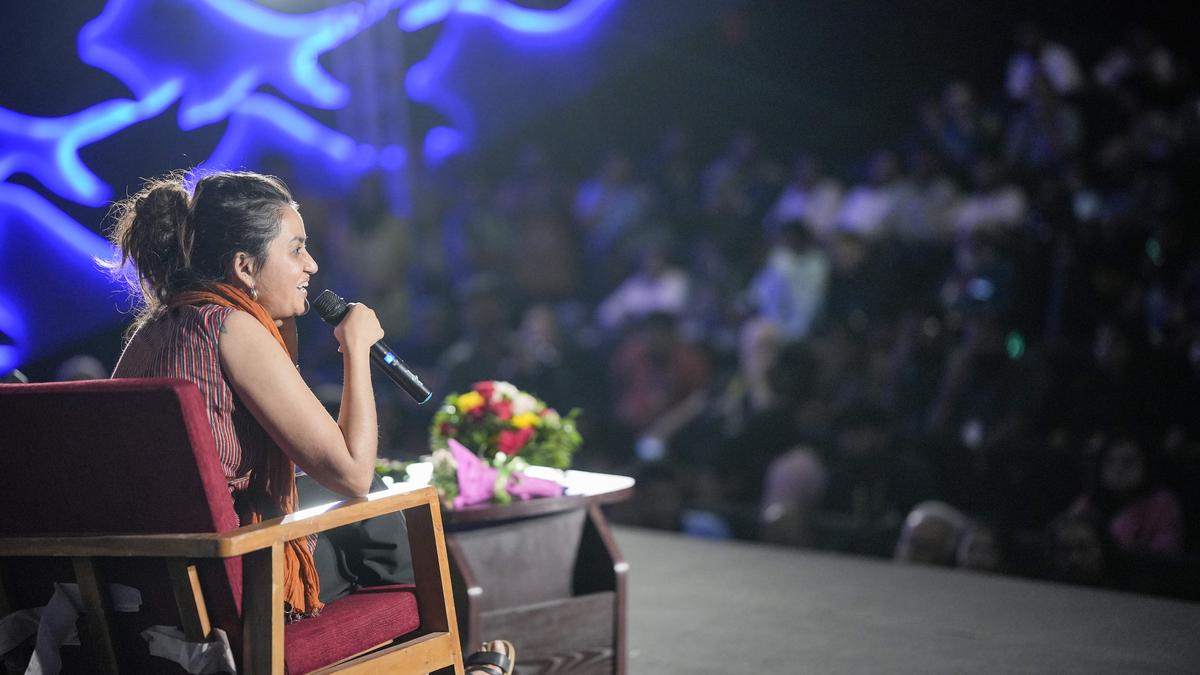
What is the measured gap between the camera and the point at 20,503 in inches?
76.6

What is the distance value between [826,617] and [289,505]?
227 cm

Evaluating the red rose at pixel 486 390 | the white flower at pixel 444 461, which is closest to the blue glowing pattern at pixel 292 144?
the red rose at pixel 486 390

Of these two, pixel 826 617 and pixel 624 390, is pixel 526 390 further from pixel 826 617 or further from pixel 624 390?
pixel 826 617

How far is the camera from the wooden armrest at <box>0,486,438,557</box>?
1.79 meters

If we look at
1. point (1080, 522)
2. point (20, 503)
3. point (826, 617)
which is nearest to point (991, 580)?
point (1080, 522)

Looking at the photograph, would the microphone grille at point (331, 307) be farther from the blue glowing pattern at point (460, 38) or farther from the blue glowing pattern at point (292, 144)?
the blue glowing pattern at point (460, 38)

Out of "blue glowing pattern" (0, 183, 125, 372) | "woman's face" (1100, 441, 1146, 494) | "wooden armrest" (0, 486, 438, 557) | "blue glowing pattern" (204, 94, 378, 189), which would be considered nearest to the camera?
"wooden armrest" (0, 486, 438, 557)

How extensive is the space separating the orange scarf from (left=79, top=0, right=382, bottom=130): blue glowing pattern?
4.37 m

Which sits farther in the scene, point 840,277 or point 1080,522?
point 840,277

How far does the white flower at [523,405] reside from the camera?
3.10m

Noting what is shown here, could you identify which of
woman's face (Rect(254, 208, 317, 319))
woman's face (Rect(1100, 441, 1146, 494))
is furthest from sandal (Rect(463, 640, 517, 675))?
woman's face (Rect(1100, 441, 1146, 494))

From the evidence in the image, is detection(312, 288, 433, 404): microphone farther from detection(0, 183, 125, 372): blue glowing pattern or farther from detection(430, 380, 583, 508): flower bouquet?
detection(0, 183, 125, 372): blue glowing pattern

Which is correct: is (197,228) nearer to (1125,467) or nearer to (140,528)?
(140,528)

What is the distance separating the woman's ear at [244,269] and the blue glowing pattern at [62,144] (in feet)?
13.3
